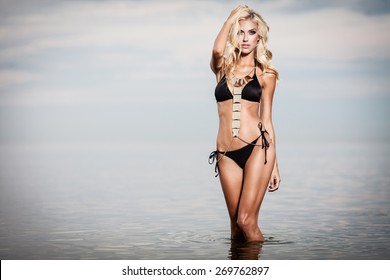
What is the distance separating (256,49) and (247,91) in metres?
0.46

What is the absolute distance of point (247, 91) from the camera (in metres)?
8.36

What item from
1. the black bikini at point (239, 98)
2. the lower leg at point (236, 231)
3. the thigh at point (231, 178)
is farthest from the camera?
the lower leg at point (236, 231)

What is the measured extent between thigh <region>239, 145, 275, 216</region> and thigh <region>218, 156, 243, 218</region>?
7 centimetres

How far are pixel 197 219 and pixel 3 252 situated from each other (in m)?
3.36

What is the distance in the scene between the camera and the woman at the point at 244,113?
27.5 feet

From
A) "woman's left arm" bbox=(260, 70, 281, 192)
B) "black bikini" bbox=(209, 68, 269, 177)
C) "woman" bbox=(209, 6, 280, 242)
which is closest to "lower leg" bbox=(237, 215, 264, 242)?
"woman" bbox=(209, 6, 280, 242)

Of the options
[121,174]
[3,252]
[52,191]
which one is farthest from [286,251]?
[121,174]

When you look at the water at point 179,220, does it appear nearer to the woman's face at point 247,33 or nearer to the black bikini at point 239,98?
the black bikini at point 239,98

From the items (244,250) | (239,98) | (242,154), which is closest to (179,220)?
(244,250)

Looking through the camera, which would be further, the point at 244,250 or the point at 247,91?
the point at 244,250

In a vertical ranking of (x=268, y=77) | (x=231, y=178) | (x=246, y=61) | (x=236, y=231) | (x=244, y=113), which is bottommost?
(x=236, y=231)

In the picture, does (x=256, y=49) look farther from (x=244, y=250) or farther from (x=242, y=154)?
(x=244, y=250)

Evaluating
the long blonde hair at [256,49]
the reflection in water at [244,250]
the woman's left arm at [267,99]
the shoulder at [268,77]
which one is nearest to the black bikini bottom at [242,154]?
the woman's left arm at [267,99]

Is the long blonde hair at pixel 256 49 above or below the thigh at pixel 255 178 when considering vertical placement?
above
